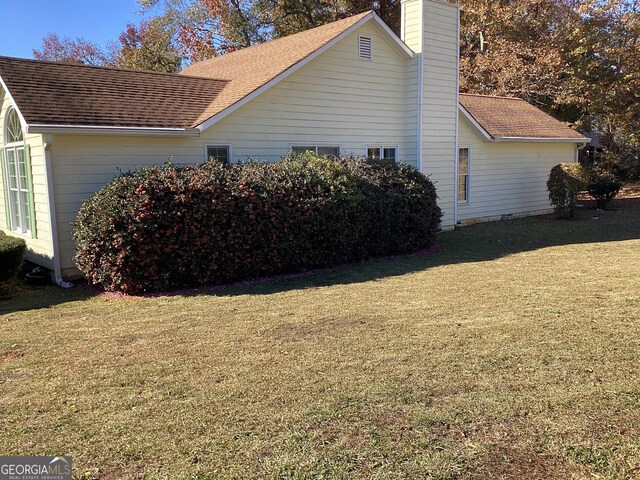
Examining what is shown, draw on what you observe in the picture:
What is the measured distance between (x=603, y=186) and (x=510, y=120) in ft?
16.3

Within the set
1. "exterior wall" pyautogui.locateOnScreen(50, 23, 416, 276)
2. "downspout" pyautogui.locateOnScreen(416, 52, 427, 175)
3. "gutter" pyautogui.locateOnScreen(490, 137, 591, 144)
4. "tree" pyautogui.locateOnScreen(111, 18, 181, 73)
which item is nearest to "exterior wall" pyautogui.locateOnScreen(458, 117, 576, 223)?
"gutter" pyautogui.locateOnScreen(490, 137, 591, 144)

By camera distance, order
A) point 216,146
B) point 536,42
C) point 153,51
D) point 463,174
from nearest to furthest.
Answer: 1. point 216,146
2. point 463,174
3. point 536,42
4. point 153,51

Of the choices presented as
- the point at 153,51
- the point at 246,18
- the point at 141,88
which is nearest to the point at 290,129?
the point at 141,88

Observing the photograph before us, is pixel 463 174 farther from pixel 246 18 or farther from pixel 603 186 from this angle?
pixel 246 18

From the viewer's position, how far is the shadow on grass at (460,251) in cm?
864

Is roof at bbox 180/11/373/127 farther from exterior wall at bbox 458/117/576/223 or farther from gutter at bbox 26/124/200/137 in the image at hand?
exterior wall at bbox 458/117/576/223

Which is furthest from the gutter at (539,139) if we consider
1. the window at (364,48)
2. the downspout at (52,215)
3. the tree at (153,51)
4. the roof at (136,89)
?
the tree at (153,51)

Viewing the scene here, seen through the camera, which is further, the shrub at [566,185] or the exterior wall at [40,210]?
the shrub at [566,185]

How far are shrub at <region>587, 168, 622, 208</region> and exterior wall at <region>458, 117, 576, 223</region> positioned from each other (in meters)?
1.57

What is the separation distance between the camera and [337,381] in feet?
14.9

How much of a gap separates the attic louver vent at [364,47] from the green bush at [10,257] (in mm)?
8870

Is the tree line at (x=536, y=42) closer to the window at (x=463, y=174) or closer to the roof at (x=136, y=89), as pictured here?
the window at (x=463, y=174)

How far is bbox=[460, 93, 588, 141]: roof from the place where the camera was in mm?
16719

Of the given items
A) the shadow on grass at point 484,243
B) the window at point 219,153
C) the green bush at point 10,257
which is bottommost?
the shadow on grass at point 484,243
